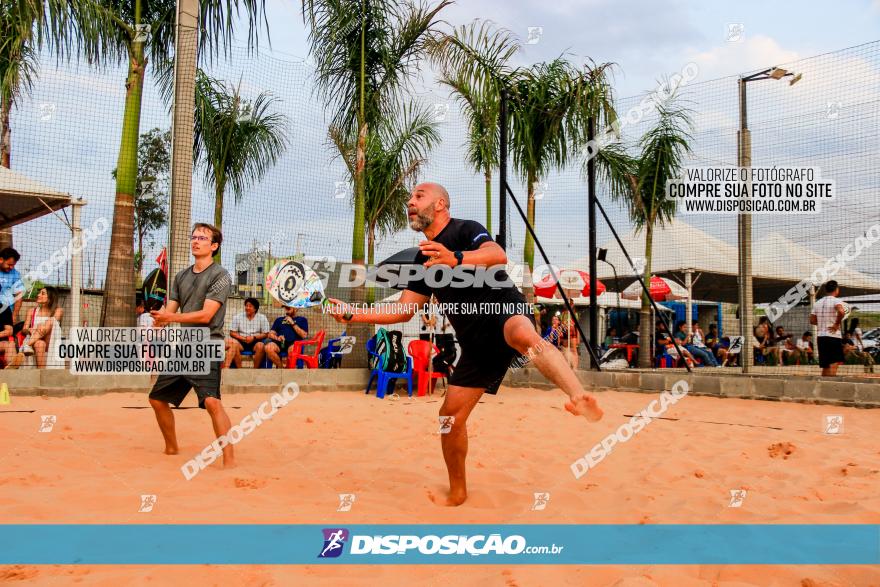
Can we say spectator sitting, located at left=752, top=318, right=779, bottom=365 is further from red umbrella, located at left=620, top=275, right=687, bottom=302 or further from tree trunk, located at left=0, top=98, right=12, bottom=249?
tree trunk, located at left=0, top=98, right=12, bottom=249

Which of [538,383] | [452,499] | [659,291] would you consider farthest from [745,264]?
[452,499]

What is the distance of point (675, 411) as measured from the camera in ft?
22.9

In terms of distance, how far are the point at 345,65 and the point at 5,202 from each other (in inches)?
219

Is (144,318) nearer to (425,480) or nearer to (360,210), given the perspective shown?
(360,210)

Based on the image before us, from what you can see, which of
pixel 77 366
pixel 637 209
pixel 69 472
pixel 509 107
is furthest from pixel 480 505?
pixel 637 209

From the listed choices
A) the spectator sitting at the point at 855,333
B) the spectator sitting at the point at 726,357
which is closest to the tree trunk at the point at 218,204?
the spectator sitting at the point at 726,357

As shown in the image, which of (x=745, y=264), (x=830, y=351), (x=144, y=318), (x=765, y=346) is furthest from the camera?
(x=765, y=346)

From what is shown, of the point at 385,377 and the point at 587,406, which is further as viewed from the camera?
the point at 385,377

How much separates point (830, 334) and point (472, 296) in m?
7.14

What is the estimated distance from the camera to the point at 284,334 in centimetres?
Result: 980

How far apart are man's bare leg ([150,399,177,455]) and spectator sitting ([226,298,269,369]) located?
5.06 meters

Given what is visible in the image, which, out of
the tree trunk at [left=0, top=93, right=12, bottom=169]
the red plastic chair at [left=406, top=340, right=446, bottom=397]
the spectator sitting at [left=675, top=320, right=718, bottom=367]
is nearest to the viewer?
the red plastic chair at [left=406, top=340, right=446, bottom=397]

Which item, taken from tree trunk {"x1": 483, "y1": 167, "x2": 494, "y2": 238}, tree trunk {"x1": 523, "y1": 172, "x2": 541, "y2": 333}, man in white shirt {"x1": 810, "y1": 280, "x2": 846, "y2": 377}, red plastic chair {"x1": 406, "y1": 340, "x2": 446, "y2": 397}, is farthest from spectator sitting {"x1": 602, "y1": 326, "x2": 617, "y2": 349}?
red plastic chair {"x1": 406, "y1": 340, "x2": 446, "y2": 397}

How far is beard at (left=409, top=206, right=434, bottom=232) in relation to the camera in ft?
11.5
